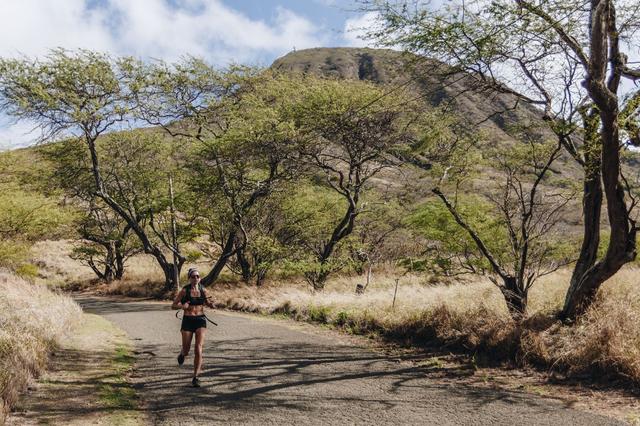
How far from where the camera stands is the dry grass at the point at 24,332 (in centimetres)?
677

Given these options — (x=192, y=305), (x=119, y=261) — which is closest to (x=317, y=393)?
(x=192, y=305)

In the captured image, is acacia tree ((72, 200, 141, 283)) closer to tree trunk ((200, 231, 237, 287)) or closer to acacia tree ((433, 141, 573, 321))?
tree trunk ((200, 231, 237, 287))

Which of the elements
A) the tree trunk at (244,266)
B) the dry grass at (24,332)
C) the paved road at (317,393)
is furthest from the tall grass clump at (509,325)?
the tree trunk at (244,266)

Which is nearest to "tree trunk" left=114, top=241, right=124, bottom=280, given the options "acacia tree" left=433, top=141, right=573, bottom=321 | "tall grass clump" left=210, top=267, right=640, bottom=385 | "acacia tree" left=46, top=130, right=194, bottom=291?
"acacia tree" left=46, top=130, right=194, bottom=291

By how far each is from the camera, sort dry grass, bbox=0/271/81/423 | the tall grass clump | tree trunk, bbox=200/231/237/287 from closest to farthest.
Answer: dry grass, bbox=0/271/81/423 < the tall grass clump < tree trunk, bbox=200/231/237/287

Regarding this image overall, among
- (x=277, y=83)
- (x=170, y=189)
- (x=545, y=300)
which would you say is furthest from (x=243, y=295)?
(x=545, y=300)

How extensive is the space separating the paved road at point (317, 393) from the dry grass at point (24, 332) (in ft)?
5.60

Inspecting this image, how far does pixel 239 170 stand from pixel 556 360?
1829cm

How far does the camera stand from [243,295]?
21781 mm

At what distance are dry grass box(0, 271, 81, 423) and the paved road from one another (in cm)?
171

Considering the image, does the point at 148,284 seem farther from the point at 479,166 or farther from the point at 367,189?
the point at 479,166

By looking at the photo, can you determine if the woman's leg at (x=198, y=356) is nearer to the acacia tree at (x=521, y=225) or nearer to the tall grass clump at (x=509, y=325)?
the tall grass clump at (x=509, y=325)

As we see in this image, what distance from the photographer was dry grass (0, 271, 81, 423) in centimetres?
677

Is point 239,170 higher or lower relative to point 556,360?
higher
